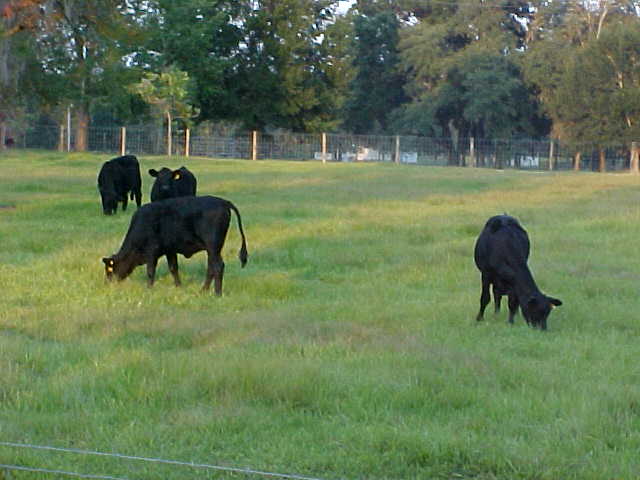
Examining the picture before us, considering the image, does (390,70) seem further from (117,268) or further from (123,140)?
(117,268)

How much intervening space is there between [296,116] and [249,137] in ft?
24.7

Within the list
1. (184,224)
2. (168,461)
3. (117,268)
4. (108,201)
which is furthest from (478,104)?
(168,461)

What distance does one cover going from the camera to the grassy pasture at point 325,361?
5664 millimetres

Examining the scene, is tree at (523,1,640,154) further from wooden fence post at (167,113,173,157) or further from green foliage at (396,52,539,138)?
wooden fence post at (167,113,173,157)

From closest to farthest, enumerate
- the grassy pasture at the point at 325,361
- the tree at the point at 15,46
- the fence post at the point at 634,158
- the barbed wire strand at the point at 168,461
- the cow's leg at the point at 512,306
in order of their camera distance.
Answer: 1. the barbed wire strand at the point at 168,461
2. the grassy pasture at the point at 325,361
3. the cow's leg at the point at 512,306
4. the tree at the point at 15,46
5. the fence post at the point at 634,158

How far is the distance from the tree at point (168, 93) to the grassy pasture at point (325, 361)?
36133mm

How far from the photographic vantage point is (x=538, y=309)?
940 centimetres

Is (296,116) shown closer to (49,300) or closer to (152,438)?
(49,300)

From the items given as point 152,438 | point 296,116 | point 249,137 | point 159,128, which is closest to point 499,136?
point 296,116

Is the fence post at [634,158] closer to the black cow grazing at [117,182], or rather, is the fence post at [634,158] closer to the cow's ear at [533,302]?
the black cow grazing at [117,182]

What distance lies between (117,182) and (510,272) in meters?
11.9

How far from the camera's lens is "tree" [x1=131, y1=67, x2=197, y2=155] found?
5188 cm

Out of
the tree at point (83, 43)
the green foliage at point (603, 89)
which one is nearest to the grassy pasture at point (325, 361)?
the tree at point (83, 43)

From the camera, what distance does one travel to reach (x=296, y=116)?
63.3 metres
